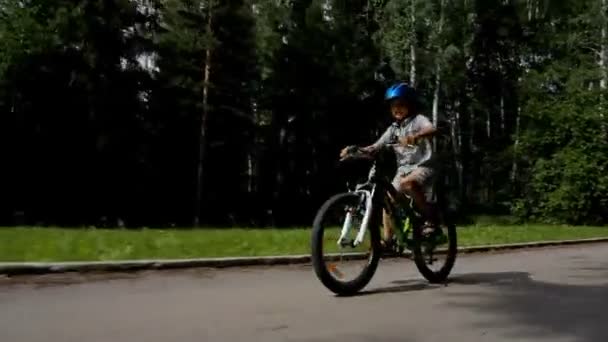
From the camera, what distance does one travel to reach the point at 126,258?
8141 millimetres

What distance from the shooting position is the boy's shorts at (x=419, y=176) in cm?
673

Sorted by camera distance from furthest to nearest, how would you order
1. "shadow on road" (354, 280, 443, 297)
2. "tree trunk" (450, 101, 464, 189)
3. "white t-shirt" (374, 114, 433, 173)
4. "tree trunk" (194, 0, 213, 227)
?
"tree trunk" (450, 101, 464, 189), "tree trunk" (194, 0, 213, 227), "white t-shirt" (374, 114, 433, 173), "shadow on road" (354, 280, 443, 297)

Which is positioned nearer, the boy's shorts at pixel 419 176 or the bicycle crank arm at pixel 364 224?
the bicycle crank arm at pixel 364 224

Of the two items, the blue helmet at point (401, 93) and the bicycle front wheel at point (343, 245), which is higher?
the blue helmet at point (401, 93)

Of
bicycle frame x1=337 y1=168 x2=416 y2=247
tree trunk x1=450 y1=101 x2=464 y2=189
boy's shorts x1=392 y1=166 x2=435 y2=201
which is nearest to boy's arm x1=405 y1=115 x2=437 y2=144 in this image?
boy's shorts x1=392 y1=166 x2=435 y2=201

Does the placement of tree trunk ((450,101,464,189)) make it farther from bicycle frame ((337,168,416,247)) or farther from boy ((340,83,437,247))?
bicycle frame ((337,168,416,247))

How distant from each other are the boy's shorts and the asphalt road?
94 centimetres

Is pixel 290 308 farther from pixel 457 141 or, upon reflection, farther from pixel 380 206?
pixel 457 141

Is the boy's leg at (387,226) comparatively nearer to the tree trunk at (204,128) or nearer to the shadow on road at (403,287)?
the shadow on road at (403,287)

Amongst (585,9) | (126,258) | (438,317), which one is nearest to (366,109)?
(585,9)

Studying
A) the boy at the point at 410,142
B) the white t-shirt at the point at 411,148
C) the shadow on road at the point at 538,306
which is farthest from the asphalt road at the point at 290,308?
the white t-shirt at the point at 411,148

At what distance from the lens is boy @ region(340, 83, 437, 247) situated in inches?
261

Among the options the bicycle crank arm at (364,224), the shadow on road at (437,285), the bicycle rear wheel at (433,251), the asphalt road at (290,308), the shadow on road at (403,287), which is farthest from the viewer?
the bicycle rear wheel at (433,251)

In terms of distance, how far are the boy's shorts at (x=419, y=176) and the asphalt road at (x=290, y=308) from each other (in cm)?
94
